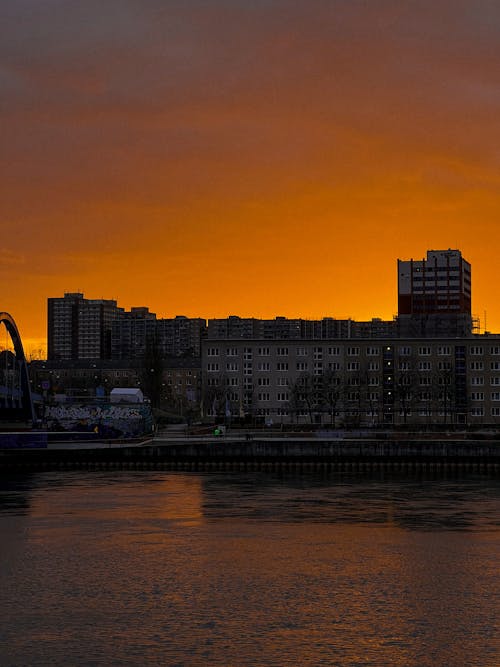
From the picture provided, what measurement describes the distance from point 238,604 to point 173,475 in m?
61.4

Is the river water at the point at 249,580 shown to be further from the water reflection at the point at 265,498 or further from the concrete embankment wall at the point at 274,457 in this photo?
the concrete embankment wall at the point at 274,457

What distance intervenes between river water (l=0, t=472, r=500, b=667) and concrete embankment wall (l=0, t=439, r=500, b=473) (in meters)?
30.9

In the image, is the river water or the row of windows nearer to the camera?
the river water

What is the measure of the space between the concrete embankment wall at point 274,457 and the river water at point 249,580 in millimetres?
30913

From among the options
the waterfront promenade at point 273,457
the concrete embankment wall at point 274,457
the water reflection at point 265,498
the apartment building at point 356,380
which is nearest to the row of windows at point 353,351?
the apartment building at point 356,380

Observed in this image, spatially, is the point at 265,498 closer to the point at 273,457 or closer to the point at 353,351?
the point at 273,457

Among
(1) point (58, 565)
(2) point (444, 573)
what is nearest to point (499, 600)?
(2) point (444, 573)

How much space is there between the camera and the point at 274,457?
4469 inches

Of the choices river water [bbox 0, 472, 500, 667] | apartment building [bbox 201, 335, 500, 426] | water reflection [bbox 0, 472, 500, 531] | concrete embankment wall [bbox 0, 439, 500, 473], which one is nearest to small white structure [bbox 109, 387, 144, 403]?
concrete embankment wall [bbox 0, 439, 500, 473]

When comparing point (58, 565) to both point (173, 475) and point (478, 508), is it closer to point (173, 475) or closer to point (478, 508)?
point (478, 508)

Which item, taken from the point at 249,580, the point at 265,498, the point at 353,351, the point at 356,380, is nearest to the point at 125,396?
the point at 356,380

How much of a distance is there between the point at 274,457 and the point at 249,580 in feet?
221

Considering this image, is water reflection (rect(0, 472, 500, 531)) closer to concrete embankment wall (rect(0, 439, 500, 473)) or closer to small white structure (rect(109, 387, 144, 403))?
concrete embankment wall (rect(0, 439, 500, 473))

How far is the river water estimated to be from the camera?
34.6 metres
